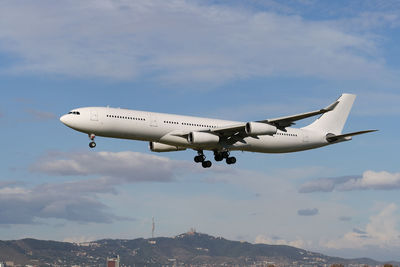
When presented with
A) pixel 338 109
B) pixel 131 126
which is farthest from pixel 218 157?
pixel 338 109

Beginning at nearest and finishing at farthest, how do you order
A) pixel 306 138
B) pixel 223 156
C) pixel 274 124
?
1. pixel 274 124
2. pixel 223 156
3. pixel 306 138

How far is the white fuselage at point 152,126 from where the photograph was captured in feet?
199

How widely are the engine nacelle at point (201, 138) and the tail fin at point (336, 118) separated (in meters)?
17.2

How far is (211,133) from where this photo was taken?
65.4 meters

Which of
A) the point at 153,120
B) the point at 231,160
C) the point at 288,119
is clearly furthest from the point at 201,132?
the point at 288,119

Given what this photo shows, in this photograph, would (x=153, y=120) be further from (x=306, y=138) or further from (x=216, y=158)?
(x=306, y=138)

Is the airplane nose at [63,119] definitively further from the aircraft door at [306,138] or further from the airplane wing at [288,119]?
the aircraft door at [306,138]

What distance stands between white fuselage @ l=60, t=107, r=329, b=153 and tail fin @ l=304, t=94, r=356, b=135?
8.15m

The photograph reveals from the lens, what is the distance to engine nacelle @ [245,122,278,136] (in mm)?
63562

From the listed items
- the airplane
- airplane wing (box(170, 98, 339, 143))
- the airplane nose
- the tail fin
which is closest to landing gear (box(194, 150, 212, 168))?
the airplane

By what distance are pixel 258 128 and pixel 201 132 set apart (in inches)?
251

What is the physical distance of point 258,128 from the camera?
63531 millimetres

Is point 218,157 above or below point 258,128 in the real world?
below

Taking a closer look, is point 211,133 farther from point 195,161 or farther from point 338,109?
point 338,109
